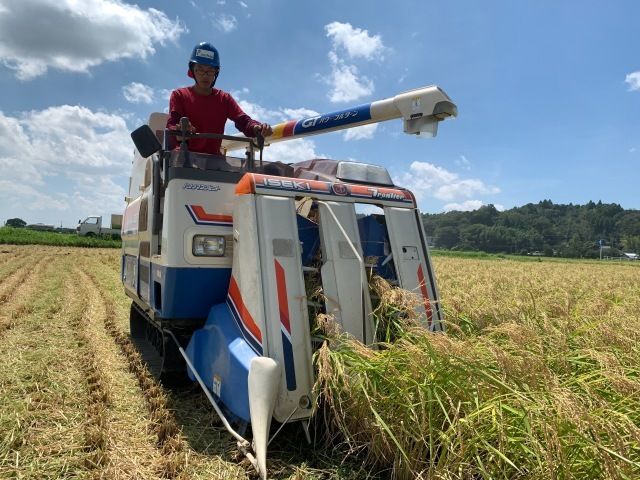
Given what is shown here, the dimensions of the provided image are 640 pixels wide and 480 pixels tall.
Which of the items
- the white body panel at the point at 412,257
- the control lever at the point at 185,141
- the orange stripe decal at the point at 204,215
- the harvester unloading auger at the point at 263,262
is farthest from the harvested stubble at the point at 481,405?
the control lever at the point at 185,141

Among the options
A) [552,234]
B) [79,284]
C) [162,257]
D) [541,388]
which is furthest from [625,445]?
[552,234]

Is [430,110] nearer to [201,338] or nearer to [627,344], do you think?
[627,344]

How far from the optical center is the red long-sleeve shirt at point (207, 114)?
14.6 feet

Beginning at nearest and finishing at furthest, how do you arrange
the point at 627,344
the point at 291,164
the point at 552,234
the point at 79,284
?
the point at 627,344 < the point at 291,164 < the point at 79,284 < the point at 552,234

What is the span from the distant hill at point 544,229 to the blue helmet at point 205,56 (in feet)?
227

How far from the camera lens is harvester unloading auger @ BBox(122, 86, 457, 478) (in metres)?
2.91

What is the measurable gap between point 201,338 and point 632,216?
12138 centimetres

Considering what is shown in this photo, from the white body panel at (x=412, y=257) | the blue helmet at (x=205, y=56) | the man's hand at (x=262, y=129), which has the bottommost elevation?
the white body panel at (x=412, y=257)

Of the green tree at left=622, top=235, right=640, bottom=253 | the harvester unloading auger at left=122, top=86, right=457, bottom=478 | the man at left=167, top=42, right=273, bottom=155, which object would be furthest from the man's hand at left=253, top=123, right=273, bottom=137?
the green tree at left=622, top=235, right=640, bottom=253

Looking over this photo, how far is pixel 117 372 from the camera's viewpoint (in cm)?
452

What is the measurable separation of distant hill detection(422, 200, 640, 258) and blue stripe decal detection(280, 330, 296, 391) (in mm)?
70644

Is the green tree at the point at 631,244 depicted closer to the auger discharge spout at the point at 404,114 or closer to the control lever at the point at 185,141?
the auger discharge spout at the point at 404,114

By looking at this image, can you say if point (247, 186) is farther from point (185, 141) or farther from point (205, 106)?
point (205, 106)

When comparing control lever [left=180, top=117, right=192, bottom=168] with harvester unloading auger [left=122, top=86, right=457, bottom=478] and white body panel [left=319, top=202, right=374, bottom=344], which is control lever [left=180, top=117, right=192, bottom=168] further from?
white body panel [left=319, top=202, right=374, bottom=344]
